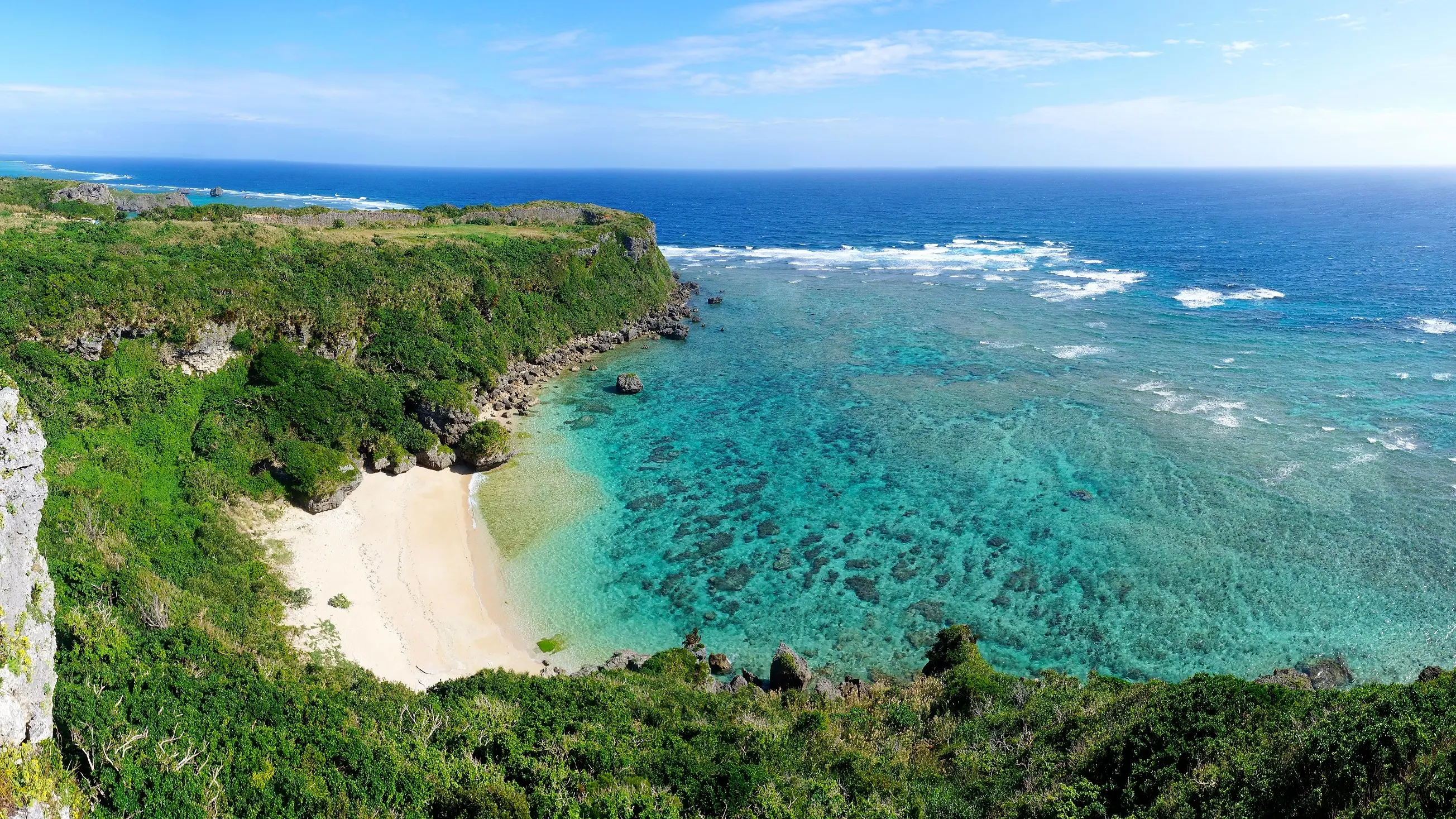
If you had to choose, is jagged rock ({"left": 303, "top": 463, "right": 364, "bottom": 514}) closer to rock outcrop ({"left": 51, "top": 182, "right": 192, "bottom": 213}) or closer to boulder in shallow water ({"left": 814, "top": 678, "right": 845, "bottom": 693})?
boulder in shallow water ({"left": 814, "top": 678, "right": 845, "bottom": 693})

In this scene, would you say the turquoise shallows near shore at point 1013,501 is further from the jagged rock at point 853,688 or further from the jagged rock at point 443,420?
the jagged rock at point 443,420

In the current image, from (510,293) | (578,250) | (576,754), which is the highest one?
(578,250)

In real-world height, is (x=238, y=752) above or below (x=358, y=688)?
above

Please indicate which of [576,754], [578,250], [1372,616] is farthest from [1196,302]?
[576,754]

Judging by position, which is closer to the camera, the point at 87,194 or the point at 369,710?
the point at 369,710

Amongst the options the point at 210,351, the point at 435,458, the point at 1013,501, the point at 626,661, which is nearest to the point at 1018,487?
the point at 1013,501

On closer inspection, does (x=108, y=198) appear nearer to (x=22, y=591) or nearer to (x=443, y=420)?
(x=443, y=420)

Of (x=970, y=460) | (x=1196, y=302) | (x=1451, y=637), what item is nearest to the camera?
(x=1451, y=637)

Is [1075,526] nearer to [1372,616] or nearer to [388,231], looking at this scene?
[1372,616]
